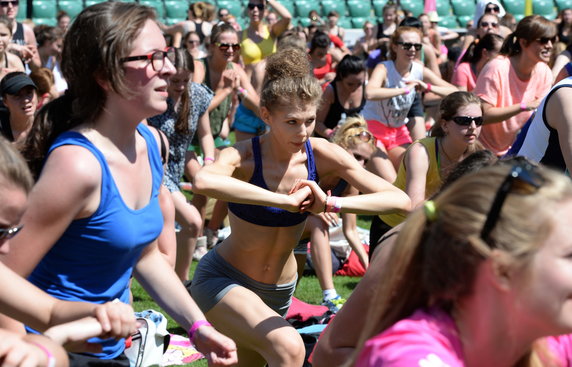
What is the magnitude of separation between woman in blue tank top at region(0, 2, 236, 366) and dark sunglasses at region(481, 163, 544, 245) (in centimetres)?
128

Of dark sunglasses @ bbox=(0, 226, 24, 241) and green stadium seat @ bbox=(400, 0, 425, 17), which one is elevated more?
dark sunglasses @ bbox=(0, 226, 24, 241)

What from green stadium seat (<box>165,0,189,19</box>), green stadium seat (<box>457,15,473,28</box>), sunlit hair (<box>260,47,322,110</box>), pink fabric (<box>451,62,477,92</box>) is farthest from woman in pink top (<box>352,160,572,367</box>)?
green stadium seat (<box>457,15,473,28</box>)

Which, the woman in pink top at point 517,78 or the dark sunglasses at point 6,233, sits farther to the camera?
the woman in pink top at point 517,78

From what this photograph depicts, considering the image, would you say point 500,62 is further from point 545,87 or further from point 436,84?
point 436,84

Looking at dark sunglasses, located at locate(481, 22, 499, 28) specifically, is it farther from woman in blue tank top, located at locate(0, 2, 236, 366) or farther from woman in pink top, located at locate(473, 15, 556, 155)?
woman in blue tank top, located at locate(0, 2, 236, 366)

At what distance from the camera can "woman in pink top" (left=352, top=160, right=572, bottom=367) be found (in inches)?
73.5

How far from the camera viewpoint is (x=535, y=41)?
22.4 ft

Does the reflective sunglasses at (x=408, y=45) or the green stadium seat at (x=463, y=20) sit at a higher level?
the reflective sunglasses at (x=408, y=45)

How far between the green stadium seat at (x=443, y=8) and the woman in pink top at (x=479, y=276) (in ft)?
71.8

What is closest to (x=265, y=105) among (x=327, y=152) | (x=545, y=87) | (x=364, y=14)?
(x=327, y=152)

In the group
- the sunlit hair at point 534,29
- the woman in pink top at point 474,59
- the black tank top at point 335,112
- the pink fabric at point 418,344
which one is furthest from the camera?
the woman in pink top at point 474,59

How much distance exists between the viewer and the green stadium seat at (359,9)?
23062 millimetres

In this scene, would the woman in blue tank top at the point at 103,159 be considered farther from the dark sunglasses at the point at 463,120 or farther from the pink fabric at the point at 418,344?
the dark sunglasses at the point at 463,120

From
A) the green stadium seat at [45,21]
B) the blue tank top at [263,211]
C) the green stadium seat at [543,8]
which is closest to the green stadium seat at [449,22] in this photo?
the green stadium seat at [543,8]
